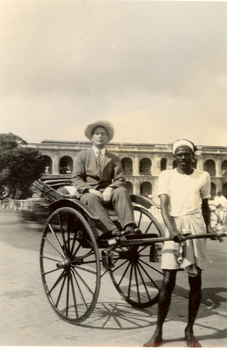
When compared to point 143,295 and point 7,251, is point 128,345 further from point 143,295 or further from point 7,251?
point 7,251

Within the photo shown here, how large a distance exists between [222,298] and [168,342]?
1686mm

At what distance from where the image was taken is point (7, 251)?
8000 mm

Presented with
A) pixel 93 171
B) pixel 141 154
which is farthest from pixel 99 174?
pixel 141 154

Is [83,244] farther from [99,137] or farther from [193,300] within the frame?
[193,300]

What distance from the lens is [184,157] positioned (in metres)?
3.19

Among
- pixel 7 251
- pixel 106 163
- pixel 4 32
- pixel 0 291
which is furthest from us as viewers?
pixel 7 251

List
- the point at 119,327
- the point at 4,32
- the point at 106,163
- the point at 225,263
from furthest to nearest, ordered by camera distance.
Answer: the point at 225,263
the point at 4,32
the point at 106,163
the point at 119,327

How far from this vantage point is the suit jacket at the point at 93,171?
12.5 ft

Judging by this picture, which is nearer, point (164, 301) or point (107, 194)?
point (164, 301)

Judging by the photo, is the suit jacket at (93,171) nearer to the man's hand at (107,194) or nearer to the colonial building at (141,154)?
the man's hand at (107,194)

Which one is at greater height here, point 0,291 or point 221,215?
point 221,215

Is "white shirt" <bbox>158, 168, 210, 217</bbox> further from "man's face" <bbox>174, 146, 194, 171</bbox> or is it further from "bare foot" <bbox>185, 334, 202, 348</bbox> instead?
"bare foot" <bbox>185, 334, 202, 348</bbox>

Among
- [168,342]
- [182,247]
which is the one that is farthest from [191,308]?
[182,247]

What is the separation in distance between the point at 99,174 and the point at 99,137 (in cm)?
39
